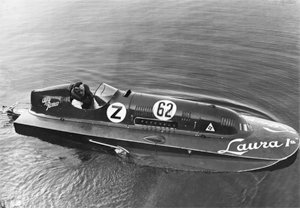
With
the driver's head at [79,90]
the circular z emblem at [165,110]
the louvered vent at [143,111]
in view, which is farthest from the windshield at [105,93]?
the circular z emblem at [165,110]

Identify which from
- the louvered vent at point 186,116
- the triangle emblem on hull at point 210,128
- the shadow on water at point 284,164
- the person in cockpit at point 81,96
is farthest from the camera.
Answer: the person in cockpit at point 81,96

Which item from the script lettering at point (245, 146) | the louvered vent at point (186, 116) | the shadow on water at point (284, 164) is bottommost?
the shadow on water at point (284, 164)

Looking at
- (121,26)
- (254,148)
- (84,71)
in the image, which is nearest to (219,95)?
(254,148)

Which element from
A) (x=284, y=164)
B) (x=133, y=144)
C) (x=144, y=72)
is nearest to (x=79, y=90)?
(x=133, y=144)

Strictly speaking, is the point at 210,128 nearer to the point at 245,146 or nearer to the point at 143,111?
the point at 245,146

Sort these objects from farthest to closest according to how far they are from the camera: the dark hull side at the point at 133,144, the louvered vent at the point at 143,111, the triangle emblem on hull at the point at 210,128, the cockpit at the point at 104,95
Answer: the cockpit at the point at 104,95
the louvered vent at the point at 143,111
the triangle emblem on hull at the point at 210,128
the dark hull side at the point at 133,144

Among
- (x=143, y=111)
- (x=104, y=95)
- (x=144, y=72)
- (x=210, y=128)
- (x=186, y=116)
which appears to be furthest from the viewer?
(x=144, y=72)

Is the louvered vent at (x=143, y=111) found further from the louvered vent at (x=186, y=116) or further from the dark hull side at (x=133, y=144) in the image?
the louvered vent at (x=186, y=116)
